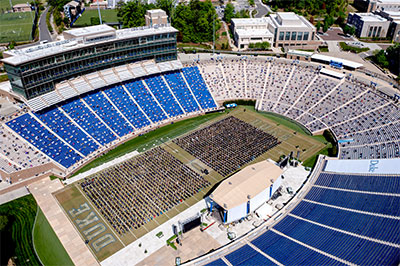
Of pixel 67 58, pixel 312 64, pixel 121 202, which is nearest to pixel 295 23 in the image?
pixel 312 64

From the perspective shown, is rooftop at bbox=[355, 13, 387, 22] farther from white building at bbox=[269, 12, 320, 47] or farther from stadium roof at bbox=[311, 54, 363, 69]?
stadium roof at bbox=[311, 54, 363, 69]

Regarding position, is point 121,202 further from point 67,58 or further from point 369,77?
point 369,77

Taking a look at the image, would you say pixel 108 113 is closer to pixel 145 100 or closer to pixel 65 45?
pixel 145 100

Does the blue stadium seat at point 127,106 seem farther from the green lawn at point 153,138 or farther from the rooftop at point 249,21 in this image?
the rooftop at point 249,21

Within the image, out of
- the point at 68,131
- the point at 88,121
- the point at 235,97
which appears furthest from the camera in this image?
the point at 235,97

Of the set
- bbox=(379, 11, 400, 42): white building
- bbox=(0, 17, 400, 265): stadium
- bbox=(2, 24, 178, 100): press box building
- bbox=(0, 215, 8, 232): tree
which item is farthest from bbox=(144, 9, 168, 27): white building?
bbox=(379, 11, 400, 42): white building

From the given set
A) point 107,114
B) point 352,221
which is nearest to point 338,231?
point 352,221
